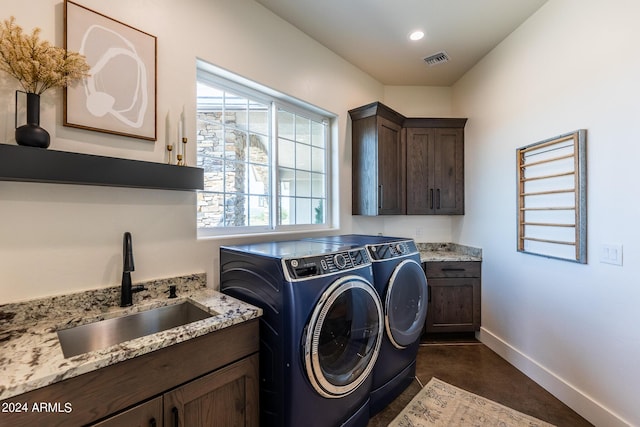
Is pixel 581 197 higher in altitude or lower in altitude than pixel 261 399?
higher

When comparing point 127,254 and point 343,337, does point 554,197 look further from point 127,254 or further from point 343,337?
point 127,254

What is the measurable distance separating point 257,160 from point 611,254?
243 cm

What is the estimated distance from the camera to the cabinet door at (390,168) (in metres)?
2.86

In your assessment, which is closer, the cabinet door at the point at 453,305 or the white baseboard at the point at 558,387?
the white baseboard at the point at 558,387

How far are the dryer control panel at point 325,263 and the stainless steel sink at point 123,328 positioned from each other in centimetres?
49

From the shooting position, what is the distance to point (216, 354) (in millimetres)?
1243

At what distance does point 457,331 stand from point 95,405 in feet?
9.65

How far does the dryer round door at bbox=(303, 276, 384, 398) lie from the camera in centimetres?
137

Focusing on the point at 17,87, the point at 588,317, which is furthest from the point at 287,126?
the point at 588,317

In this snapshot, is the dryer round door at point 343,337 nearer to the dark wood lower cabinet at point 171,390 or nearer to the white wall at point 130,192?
the dark wood lower cabinet at point 171,390

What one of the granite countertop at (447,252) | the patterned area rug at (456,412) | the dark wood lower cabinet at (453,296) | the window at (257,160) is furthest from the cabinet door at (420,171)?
the patterned area rug at (456,412)

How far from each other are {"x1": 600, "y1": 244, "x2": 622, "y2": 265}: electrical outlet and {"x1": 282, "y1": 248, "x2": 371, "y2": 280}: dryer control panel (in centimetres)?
144

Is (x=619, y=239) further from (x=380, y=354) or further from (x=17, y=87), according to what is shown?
(x=17, y=87)

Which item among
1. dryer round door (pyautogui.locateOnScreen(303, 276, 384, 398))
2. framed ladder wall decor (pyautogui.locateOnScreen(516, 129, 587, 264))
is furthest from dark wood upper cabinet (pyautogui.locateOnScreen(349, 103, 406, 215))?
dryer round door (pyautogui.locateOnScreen(303, 276, 384, 398))
